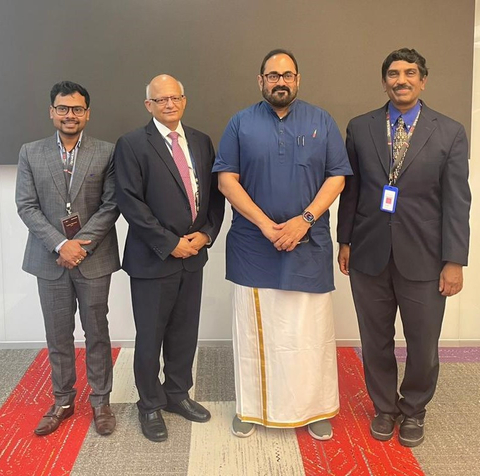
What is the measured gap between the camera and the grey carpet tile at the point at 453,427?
92.4 inches

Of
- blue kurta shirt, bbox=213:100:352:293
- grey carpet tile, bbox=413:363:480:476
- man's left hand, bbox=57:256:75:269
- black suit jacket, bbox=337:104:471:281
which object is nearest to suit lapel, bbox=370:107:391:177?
black suit jacket, bbox=337:104:471:281

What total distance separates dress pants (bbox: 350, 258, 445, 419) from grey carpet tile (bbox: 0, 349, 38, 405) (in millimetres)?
2000

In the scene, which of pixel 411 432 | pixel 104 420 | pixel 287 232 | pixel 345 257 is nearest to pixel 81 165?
pixel 287 232

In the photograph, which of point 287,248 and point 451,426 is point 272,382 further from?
point 451,426

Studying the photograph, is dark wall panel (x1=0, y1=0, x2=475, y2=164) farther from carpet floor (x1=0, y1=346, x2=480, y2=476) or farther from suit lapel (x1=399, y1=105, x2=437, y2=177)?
carpet floor (x1=0, y1=346, x2=480, y2=476)

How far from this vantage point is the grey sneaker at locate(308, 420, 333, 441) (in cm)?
254

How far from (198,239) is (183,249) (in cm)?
10

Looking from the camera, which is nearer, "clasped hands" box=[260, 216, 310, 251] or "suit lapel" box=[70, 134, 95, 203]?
"clasped hands" box=[260, 216, 310, 251]

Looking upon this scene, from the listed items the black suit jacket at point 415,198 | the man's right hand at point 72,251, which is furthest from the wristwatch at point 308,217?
the man's right hand at point 72,251

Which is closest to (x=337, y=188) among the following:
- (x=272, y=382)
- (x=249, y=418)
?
(x=272, y=382)

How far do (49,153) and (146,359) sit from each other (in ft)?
3.54

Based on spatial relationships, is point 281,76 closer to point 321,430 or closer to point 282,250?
point 282,250

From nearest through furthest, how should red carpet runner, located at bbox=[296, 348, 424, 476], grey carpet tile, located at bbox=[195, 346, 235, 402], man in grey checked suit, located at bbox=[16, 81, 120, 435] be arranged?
red carpet runner, located at bbox=[296, 348, 424, 476] < man in grey checked suit, located at bbox=[16, 81, 120, 435] < grey carpet tile, located at bbox=[195, 346, 235, 402]

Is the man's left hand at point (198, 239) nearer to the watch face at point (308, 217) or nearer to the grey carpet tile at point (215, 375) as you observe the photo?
the watch face at point (308, 217)
